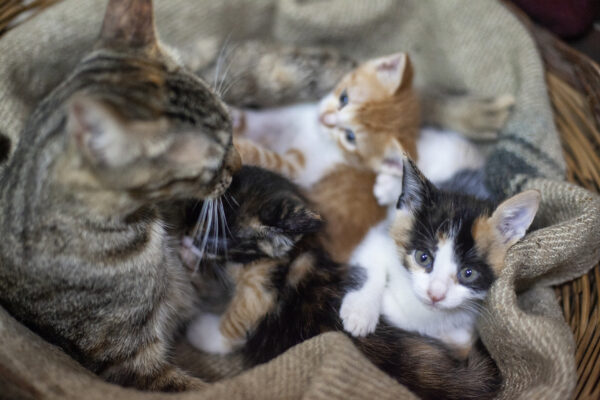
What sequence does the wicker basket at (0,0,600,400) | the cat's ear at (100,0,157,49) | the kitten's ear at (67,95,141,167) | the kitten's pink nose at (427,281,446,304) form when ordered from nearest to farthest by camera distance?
the kitten's ear at (67,95,141,167) → the cat's ear at (100,0,157,49) → the kitten's pink nose at (427,281,446,304) → the wicker basket at (0,0,600,400)

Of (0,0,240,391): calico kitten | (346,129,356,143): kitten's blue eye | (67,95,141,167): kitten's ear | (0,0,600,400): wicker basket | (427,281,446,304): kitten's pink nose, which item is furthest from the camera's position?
(346,129,356,143): kitten's blue eye

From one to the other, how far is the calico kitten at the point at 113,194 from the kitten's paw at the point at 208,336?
20 centimetres

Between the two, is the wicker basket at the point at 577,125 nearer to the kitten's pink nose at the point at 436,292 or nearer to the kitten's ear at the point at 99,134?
the kitten's pink nose at the point at 436,292

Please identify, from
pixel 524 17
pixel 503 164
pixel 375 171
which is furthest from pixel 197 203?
pixel 524 17

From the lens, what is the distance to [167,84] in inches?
42.8

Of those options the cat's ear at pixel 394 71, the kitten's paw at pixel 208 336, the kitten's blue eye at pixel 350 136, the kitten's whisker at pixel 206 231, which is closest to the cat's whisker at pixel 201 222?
the kitten's whisker at pixel 206 231

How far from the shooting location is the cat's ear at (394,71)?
1738 mm

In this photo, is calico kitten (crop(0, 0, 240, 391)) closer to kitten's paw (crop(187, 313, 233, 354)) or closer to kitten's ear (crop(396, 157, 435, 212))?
kitten's paw (crop(187, 313, 233, 354))

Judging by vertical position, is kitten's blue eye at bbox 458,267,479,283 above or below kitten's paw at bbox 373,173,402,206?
above

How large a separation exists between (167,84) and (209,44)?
0.95 m

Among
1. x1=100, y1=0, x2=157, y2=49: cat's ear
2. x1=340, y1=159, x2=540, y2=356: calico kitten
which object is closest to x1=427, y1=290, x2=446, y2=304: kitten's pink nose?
x1=340, y1=159, x2=540, y2=356: calico kitten

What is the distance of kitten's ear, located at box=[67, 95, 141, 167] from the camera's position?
2.82ft

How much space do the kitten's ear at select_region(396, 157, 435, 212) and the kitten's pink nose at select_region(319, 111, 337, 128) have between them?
1.49 ft

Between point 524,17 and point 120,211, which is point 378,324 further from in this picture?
point 524,17
